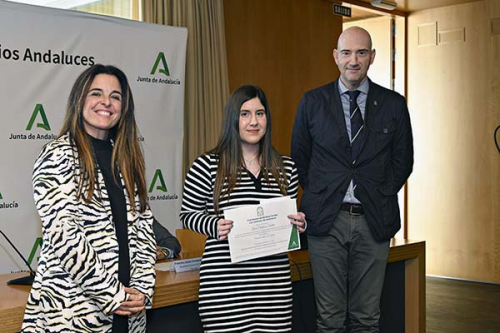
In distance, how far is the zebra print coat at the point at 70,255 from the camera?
203cm

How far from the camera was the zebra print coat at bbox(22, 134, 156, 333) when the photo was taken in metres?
2.03

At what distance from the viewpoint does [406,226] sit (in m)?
8.31

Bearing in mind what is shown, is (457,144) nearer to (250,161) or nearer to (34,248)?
(34,248)

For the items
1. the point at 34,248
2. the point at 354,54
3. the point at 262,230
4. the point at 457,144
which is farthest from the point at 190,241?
the point at 457,144

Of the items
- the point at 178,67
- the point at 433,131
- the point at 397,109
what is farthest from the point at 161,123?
the point at 433,131

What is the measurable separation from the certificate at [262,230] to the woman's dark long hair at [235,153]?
0.09 metres

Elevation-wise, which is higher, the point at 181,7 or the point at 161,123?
the point at 181,7

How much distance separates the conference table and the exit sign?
13.0 ft

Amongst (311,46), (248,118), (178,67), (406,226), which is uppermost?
(311,46)

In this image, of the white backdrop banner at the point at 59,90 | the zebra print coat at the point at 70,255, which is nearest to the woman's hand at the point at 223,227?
the zebra print coat at the point at 70,255

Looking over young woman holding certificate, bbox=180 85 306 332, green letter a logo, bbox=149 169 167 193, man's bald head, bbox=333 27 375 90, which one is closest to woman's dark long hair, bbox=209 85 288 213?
young woman holding certificate, bbox=180 85 306 332

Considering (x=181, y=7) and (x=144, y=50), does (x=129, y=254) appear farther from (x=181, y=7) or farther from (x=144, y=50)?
(x=181, y=7)

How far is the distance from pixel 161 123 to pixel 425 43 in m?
4.27

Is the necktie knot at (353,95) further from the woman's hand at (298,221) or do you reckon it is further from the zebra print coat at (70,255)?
the zebra print coat at (70,255)
